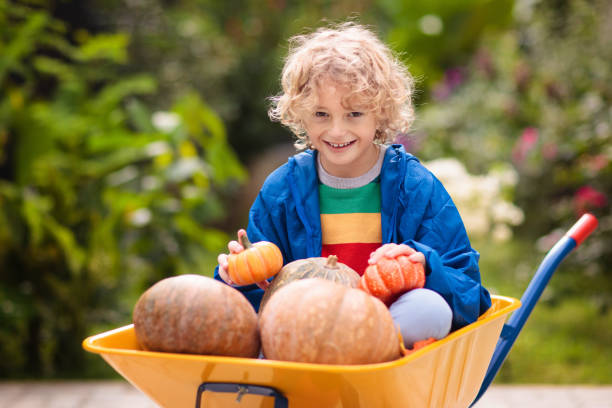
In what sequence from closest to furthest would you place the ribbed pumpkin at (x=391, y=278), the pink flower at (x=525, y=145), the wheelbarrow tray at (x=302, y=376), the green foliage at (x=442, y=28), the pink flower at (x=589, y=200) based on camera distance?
the wheelbarrow tray at (x=302, y=376) → the ribbed pumpkin at (x=391, y=278) → the pink flower at (x=589, y=200) → the pink flower at (x=525, y=145) → the green foliage at (x=442, y=28)

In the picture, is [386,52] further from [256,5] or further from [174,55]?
[256,5]

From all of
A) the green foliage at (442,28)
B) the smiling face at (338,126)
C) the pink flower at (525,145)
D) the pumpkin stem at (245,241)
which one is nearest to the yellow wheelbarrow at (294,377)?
the pumpkin stem at (245,241)

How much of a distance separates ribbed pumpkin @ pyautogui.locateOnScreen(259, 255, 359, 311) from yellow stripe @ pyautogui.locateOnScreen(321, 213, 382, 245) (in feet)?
1.28

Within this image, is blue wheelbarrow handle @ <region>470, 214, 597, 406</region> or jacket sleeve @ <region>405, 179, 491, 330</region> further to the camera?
blue wheelbarrow handle @ <region>470, 214, 597, 406</region>

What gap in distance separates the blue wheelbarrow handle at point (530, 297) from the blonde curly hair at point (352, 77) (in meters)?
0.65

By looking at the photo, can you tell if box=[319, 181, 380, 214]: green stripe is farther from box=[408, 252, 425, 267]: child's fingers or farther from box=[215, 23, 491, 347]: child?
box=[408, 252, 425, 267]: child's fingers

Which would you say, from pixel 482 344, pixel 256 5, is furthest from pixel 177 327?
pixel 256 5

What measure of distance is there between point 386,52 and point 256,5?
29.0 feet

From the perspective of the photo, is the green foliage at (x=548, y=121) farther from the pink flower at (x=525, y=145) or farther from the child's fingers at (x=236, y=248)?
the child's fingers at (x=236, y=248)

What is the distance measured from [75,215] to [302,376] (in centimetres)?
301

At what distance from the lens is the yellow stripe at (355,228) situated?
2141 mm

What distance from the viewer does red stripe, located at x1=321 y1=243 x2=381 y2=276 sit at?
213cm

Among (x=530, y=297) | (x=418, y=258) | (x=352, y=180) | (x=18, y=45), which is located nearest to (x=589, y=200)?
(x=530, y=297)

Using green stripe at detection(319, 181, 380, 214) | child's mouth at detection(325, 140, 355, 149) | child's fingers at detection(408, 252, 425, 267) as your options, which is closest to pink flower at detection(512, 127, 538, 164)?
green stripe at detection(319, 181, 380, 214)
